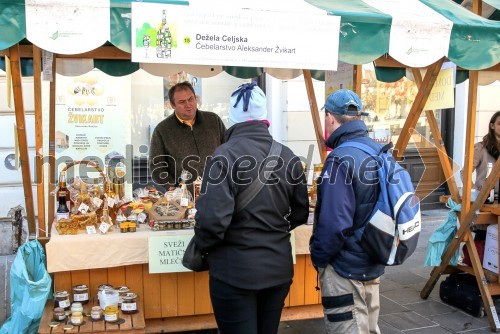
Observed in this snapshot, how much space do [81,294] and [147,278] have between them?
1.43 ft

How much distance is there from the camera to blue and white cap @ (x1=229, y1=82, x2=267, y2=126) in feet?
8.09

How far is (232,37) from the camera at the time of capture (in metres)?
2.91

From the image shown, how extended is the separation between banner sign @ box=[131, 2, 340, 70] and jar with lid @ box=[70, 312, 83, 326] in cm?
155

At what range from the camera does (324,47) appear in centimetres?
309

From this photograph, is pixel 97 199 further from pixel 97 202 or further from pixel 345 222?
pixel 345 222

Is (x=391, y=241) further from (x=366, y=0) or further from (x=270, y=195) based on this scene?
(x=366, y=0)

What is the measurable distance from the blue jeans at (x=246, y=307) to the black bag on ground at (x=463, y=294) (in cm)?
249

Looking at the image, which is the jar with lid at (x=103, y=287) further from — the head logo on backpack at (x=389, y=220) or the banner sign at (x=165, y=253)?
the head logo on backpack at (x=389, y=220)

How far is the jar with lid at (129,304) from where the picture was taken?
10.2ft

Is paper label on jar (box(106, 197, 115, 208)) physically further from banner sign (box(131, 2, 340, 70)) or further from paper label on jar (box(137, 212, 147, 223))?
banner sign (box(131, 2, 340, 70))

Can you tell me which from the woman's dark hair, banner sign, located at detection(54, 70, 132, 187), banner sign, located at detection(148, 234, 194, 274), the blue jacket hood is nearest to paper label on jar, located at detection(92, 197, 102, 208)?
banner sign, located at detection(148, 234, 194, 274)

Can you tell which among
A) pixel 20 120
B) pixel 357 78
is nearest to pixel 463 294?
pixel 357 78

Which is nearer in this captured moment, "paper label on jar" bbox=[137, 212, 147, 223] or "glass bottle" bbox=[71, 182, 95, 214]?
"glass bottle" bbox=[71, 182, 95, 214]

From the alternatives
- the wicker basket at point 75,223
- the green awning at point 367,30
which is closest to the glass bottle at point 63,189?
the wicker basket at point 75,223
